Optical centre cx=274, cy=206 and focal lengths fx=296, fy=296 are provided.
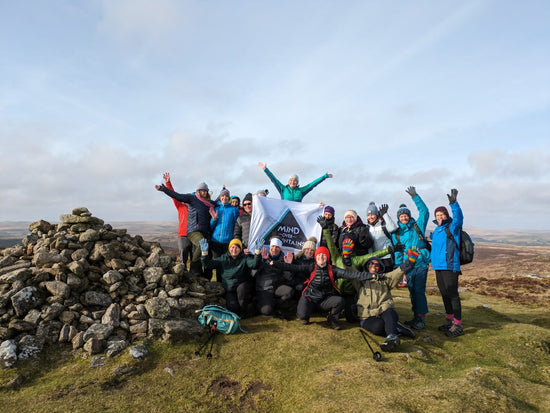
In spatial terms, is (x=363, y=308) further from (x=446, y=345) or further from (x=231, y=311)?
(x=231, y=311)

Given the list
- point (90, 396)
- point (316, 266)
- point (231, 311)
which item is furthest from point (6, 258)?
point (316, 266)

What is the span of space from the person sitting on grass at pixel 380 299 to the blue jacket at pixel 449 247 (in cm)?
123

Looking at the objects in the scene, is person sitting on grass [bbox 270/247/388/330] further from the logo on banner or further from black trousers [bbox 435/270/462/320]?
black trousers [bbox 435/270/462/320]

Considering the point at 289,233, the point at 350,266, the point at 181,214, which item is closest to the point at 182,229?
the point at 181,214

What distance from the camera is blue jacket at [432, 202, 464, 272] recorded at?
32.0 feet

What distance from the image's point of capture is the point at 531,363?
8.62 metres

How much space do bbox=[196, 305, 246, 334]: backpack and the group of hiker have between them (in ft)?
3.01

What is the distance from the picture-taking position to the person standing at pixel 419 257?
416 inches

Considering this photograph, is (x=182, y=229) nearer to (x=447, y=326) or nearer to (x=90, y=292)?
(x=90, y=292)

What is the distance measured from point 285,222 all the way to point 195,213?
3.72 metres

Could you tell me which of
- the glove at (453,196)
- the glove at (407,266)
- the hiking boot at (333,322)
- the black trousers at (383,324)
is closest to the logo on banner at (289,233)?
the hiking boot at (333,322)

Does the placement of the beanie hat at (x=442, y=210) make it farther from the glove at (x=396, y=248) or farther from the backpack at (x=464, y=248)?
the glove at (x=396, y=248)

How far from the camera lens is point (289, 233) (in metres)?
12.5

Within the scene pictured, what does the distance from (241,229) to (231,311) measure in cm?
331
